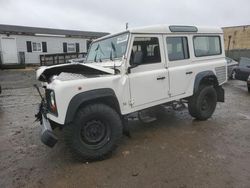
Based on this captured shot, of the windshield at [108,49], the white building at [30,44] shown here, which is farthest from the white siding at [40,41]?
the windshield at [108,49]

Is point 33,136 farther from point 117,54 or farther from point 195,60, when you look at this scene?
point 195,60

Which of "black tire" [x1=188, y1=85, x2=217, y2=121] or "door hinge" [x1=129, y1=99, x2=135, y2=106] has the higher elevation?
"door hinge" [x1=129, y1=99, x2=135, y2=106]

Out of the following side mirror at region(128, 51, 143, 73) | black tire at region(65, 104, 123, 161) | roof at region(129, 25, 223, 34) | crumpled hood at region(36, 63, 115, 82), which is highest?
roof at region(129, 25, 223, 34)

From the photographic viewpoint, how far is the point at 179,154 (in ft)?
13.3

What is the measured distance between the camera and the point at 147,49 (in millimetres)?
4570

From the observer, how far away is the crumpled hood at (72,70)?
3.97 meters

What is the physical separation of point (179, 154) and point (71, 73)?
2369 mm

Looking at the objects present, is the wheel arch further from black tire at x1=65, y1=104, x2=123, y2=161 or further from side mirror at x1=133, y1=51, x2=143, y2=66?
black tire at x1=65, y1=104, x2=123, y2=161

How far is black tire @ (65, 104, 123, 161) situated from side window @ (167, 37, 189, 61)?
6.23 feet

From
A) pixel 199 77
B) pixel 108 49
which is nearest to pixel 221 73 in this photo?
pixel 199 77

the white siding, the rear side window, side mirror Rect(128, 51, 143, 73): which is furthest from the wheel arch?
the white siding

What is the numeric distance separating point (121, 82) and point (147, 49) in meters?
0.98

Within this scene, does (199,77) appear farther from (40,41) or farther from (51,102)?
(40,41)

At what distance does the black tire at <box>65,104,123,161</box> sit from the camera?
3.64 metres
